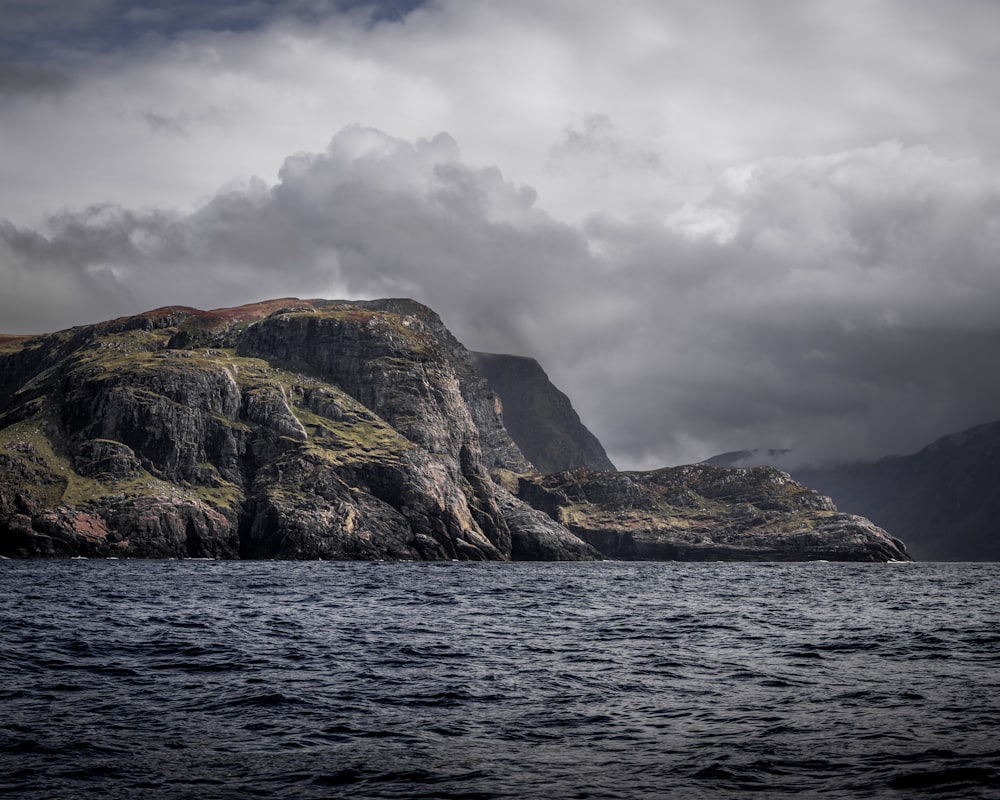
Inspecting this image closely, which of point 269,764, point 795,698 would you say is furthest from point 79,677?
point 795,698

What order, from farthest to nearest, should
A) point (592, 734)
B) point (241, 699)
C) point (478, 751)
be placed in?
point (241, 699), point (592, 734), point (478, 751)

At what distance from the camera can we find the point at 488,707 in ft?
95.0

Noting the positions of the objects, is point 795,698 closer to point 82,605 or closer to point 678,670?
point 678,670

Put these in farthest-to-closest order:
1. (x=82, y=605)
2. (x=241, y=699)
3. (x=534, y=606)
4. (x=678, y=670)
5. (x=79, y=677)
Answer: (x=534, y=606) → (x=82, y=605) → (x=678, y=670) → (x=79, y=677) → (x=241, y=699)

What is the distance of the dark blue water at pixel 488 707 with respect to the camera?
20391 millimetres

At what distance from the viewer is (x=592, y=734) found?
25.2m

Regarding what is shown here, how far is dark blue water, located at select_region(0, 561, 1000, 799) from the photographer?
803 inches

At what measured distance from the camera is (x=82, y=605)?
62.2m

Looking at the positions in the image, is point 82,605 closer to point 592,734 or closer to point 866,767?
point 592,734

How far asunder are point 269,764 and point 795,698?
18804 millimetres

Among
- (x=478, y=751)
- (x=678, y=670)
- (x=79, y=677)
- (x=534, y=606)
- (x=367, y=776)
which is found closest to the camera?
(x=367, y=776)

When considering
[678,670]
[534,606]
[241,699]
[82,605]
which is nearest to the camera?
[241,699]

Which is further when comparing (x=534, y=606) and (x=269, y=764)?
(x=534, y=606)

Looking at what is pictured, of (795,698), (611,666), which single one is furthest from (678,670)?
(795,698)
